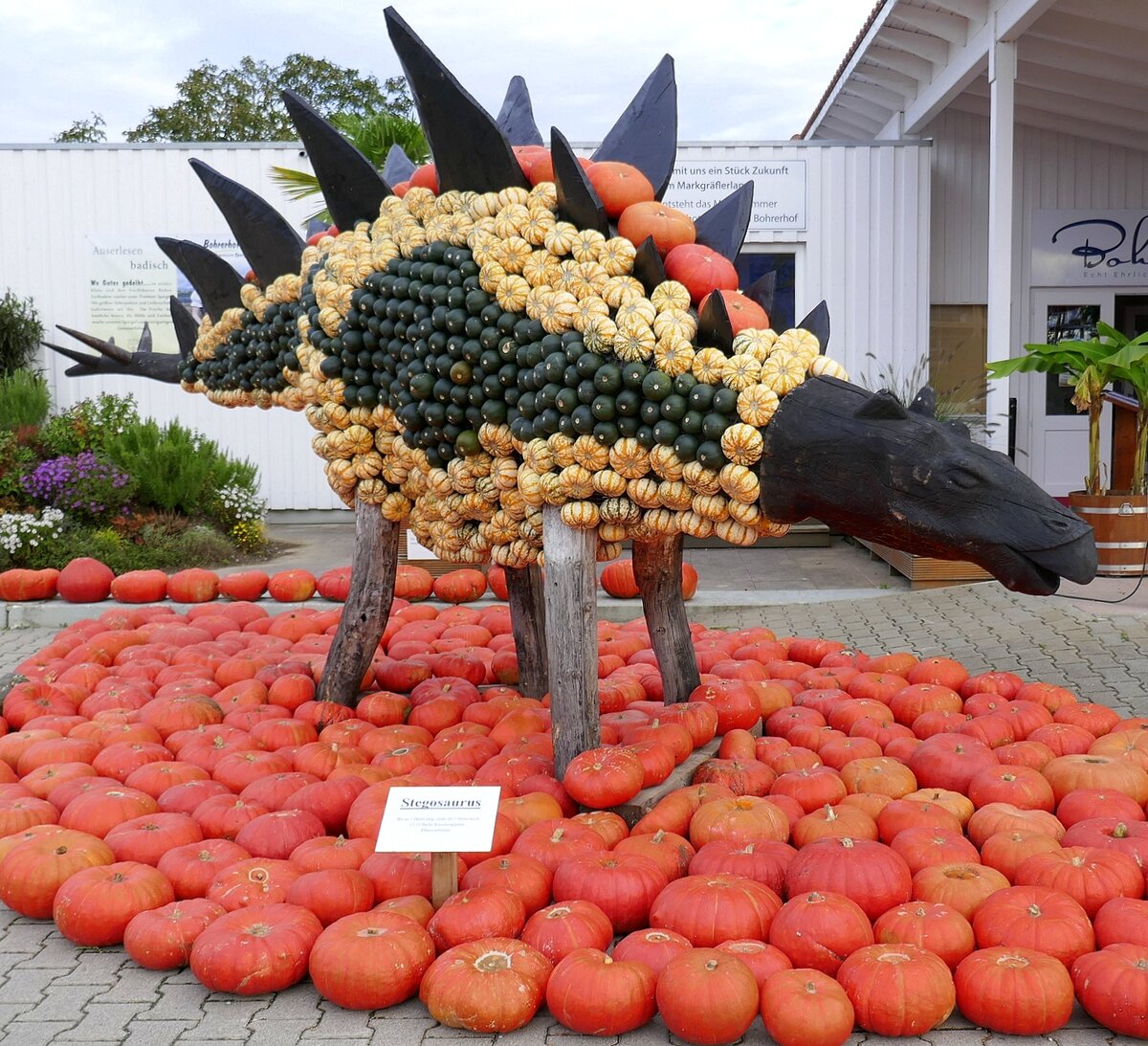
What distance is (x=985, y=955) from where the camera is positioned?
284 centimetres

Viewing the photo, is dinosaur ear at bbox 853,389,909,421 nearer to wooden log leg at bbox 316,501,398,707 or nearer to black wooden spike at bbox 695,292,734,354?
black wooden spike at bbox 695,292,734,354

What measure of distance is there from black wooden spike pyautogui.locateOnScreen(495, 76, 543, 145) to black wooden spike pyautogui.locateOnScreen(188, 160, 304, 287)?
114 cm

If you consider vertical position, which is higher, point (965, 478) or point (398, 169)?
point (398, 169)

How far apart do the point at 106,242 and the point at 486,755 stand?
406 inches

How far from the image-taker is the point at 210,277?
17.8ft

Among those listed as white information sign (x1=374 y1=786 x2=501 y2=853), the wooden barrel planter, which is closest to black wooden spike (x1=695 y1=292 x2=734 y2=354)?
white information sign (x1=374 y1=786 x2=501 y2=853)

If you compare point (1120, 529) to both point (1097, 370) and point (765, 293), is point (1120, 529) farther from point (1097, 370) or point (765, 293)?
point (765, 293)

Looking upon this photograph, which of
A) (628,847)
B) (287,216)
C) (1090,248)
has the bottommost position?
(628,847)

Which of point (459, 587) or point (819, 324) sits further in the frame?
point (459, 587)

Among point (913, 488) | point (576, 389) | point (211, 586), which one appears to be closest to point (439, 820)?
point (576, 389)

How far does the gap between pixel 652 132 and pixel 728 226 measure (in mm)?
490

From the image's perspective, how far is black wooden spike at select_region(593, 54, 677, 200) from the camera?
4.25 meters

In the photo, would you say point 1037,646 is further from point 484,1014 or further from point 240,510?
point 240,510

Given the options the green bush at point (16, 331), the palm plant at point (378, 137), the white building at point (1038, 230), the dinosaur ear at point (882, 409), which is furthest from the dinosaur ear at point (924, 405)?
the green bush at point (16, 331)
